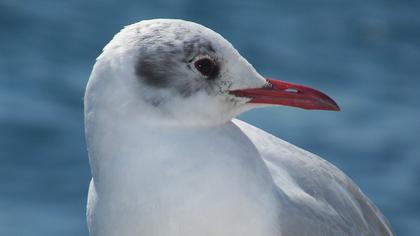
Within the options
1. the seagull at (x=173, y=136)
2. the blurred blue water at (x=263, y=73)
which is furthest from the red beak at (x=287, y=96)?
the blurred blue water at (x=263, y=73)

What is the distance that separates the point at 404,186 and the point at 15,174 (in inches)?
81.9

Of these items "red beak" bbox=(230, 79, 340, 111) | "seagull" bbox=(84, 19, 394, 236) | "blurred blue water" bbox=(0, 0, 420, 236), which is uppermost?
"red beak" bbox=(230, 79, 340, 111)

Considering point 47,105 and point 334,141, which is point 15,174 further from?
point 334,141

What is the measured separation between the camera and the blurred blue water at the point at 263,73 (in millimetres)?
6504

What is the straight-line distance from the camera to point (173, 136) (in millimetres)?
3152

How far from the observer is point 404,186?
21.5 feet

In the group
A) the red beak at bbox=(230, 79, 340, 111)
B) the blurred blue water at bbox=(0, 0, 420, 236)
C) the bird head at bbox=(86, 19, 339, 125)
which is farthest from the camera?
the blurred blue water at bbox=(0, 0, 420, 236)

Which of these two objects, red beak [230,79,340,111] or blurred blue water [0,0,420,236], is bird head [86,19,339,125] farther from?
blurred blue water [0,0,420,236]

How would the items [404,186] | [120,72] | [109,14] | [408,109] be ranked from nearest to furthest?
[120,72], [404,186], [408,109], [109,14]

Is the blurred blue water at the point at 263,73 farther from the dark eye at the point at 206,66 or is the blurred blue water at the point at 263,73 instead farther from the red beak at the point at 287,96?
the dark eye at the point at 206,66

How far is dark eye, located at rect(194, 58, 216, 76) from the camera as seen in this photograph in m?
3.16

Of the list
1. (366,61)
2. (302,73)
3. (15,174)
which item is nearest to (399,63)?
(366,61)

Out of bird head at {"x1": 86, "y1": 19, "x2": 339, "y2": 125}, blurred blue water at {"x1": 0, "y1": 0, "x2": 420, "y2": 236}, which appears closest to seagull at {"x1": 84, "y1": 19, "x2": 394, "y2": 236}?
bird head at {"x1": 86, "y1": 19, "x2": 339, "y2": 125}

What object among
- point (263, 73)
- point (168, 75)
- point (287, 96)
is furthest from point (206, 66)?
point (263, 73)
